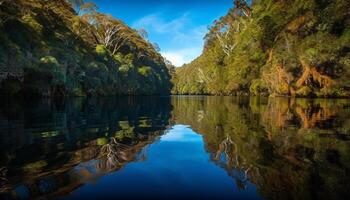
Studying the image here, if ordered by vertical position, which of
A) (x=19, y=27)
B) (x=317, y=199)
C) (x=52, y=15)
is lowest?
(x=317, y=199)

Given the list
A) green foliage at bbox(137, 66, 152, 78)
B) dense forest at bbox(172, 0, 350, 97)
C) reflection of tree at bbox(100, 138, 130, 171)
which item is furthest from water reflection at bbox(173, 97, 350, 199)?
green foliage at bbox(137, 66, 152, 78)

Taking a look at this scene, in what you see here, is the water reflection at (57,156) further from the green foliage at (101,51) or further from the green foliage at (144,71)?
the green foliage at (144,71)

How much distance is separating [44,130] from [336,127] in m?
10.1

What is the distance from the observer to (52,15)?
43.7 m

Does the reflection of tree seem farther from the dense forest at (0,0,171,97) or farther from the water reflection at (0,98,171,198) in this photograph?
the dense forest at (0,0,171,97)

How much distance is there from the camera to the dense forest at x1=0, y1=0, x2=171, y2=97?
25859 mm

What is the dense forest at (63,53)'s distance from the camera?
25.9 metres

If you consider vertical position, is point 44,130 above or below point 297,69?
below

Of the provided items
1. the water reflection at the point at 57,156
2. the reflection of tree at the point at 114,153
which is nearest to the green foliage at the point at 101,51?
the water reflection at the point at 57,156

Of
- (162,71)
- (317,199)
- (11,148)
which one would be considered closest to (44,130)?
(11,148)

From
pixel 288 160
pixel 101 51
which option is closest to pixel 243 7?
pixel 101 51

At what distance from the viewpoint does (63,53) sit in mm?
35875

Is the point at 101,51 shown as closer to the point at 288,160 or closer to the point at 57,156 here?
the point at 57,156

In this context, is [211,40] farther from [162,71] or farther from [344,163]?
[344,163]
